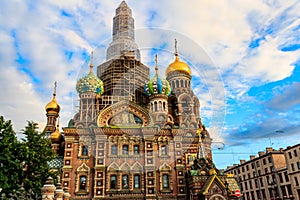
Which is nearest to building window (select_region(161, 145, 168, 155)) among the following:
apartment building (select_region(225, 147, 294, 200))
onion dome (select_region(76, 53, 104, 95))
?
onion dome (select_region(76, 53, 104, 95))

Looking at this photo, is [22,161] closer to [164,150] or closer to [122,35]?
[164,150]

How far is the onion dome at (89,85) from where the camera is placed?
28062mm

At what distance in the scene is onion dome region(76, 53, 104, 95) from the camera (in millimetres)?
28062

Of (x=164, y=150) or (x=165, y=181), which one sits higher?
(x=164, y=150)

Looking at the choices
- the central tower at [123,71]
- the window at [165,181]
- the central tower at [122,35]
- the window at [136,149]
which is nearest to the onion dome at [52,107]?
the central tower at [123,71]

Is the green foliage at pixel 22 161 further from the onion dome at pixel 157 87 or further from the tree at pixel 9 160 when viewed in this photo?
the onion dome at pixel 157 87

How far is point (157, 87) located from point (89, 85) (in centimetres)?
696

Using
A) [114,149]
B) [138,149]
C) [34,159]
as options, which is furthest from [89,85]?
[34,159]

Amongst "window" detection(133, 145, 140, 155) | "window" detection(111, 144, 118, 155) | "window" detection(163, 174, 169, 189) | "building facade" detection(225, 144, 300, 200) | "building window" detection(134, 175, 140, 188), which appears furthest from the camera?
"building facade" detection(225, 144, 300, 200)

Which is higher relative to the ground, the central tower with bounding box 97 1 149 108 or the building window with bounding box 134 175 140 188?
the central tower with bounding box 97 1 149 108

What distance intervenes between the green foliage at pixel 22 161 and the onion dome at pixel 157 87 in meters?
12.4

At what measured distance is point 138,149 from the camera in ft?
81.6

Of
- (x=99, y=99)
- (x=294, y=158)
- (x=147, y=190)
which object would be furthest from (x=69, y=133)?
(x=294, y=158)

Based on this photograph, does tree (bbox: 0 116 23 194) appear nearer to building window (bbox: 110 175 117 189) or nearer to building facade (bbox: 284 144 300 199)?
building window (bbox: 110 175 117 189)
